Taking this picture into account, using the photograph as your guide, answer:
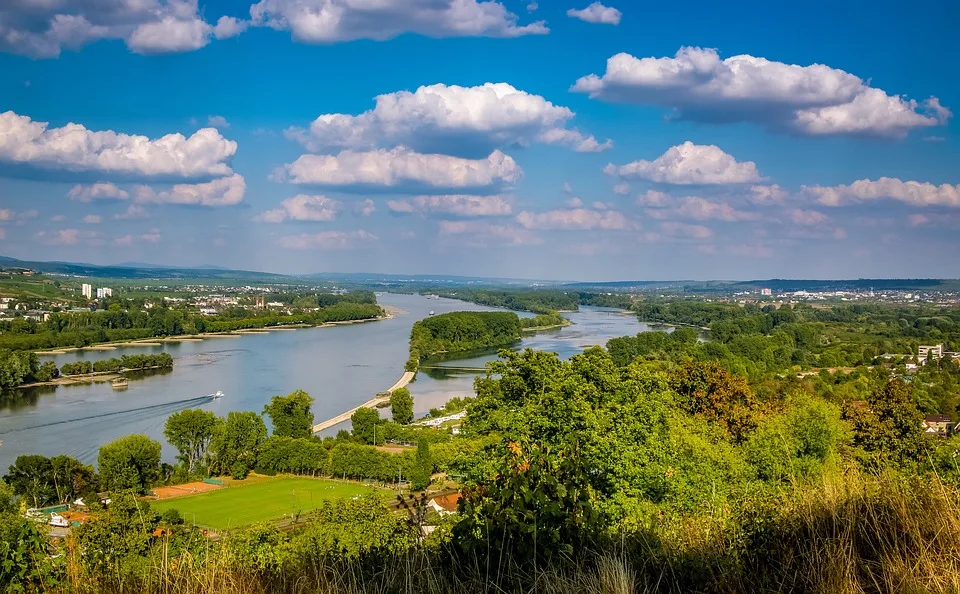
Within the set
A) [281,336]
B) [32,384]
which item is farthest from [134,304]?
[32,384]

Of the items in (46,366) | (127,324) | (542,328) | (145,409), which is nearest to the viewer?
(145,409)

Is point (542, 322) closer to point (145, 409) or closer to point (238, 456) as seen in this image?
point (145, 409)

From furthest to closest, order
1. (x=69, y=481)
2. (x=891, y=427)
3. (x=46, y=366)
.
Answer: (x=46, y=366)
(x=69, y=481)
(x=891, y=427)

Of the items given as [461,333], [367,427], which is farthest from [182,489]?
[461,333]

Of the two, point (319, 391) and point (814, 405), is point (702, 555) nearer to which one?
point (814, 405)

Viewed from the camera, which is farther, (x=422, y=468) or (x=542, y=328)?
(x=542, y=328)

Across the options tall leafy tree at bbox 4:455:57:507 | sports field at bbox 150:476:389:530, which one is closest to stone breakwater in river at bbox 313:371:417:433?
sports field at bbox 150:476:389:530

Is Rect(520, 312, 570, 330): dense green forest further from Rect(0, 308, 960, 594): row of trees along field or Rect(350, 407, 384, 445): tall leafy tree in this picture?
Rect(0, 308, 960, 594): row of trees along field
